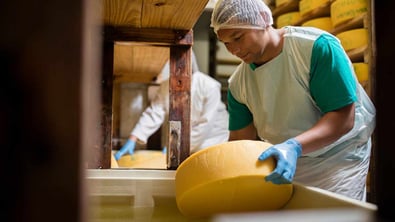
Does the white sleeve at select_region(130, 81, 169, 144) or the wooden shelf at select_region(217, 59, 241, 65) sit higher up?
the wooden shelf at select_region(217, 59, 241, 65)

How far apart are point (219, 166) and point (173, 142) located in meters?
0.90

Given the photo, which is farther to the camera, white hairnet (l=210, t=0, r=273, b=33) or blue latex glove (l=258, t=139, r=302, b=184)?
white hairnet (l=210, t=0, r=273, b=33)

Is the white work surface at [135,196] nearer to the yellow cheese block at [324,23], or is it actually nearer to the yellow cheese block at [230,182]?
the yellow cheese block at [230,182]

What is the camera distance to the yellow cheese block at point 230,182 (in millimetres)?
1088

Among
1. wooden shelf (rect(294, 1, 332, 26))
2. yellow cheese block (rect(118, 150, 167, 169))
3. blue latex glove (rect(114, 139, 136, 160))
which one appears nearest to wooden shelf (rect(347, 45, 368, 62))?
wooden shelf (rect(294, 1, 332, 26))

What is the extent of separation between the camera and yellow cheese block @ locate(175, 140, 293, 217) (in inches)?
42.8

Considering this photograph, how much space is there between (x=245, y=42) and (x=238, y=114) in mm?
446

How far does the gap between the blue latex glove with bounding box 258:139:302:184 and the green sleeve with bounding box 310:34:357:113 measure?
26 cm

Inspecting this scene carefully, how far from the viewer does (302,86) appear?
4.95 ft

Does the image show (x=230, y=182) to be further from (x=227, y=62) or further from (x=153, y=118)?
(x=227, y=62)

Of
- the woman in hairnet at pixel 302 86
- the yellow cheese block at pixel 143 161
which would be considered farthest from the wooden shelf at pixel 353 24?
the yellow cheese block at pixel 143 161

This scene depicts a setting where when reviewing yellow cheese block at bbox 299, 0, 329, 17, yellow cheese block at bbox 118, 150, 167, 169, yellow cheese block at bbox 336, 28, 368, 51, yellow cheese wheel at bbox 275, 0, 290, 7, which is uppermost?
yellow cheese wheel at bbox 275, 0, 290, 7

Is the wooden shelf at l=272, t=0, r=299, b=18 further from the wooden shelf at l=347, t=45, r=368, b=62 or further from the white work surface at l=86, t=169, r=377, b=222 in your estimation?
the white work surface at l=86, t=169, r=377, b=222

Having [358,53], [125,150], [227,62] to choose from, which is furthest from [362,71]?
[227,62]
